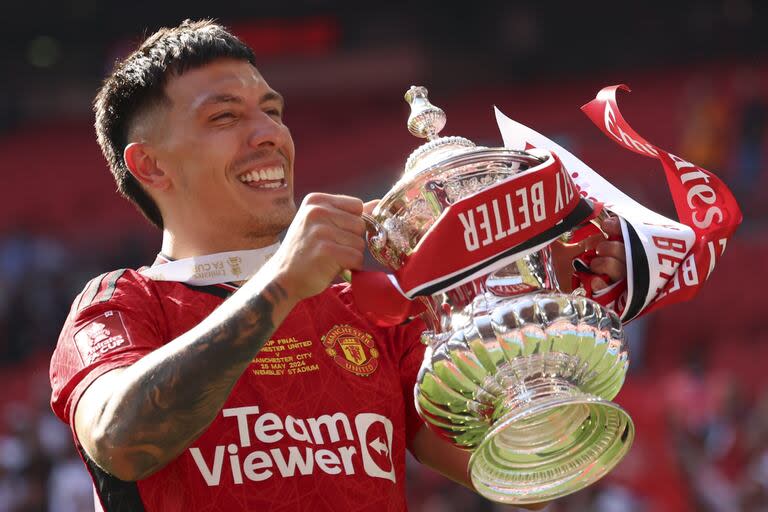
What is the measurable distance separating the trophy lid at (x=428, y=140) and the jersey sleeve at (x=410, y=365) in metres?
0.35

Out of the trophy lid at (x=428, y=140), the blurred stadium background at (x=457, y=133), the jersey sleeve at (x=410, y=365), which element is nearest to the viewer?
the trophy lid at (x=428, y=140)

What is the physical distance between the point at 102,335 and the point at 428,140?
0.55 meters

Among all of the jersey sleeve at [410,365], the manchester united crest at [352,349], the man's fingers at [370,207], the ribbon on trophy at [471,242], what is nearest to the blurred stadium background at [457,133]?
the jersey sleeve at [410,365]

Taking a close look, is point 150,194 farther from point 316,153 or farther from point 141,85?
point 316,153

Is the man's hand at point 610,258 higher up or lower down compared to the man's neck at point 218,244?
lower down

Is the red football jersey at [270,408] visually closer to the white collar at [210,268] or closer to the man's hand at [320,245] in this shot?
the white collar at [210,268]

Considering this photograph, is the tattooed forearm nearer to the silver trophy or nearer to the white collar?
the silver trophy

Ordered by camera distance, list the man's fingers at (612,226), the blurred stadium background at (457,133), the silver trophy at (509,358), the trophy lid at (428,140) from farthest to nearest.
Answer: the blurred stadium background at (457,133) → the man's fingers at (612,226) → the trophy lid at (428,140) → the silver trophy at (509,358)

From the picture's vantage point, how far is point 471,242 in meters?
1.62

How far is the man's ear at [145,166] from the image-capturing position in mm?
2104

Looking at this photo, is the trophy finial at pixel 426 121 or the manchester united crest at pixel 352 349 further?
the manchester united crest at pixel 352 349

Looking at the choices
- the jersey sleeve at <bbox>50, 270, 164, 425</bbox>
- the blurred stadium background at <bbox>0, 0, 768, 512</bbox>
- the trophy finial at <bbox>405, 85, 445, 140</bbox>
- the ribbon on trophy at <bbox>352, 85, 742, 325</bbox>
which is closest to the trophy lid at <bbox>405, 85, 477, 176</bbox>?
the trophy finial at <bbox>405, 85, 445, 140</bbox>

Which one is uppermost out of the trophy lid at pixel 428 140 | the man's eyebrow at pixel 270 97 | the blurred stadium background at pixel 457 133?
the man's eyebrow at pixel 270 97

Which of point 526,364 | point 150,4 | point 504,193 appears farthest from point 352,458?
point 150,4
